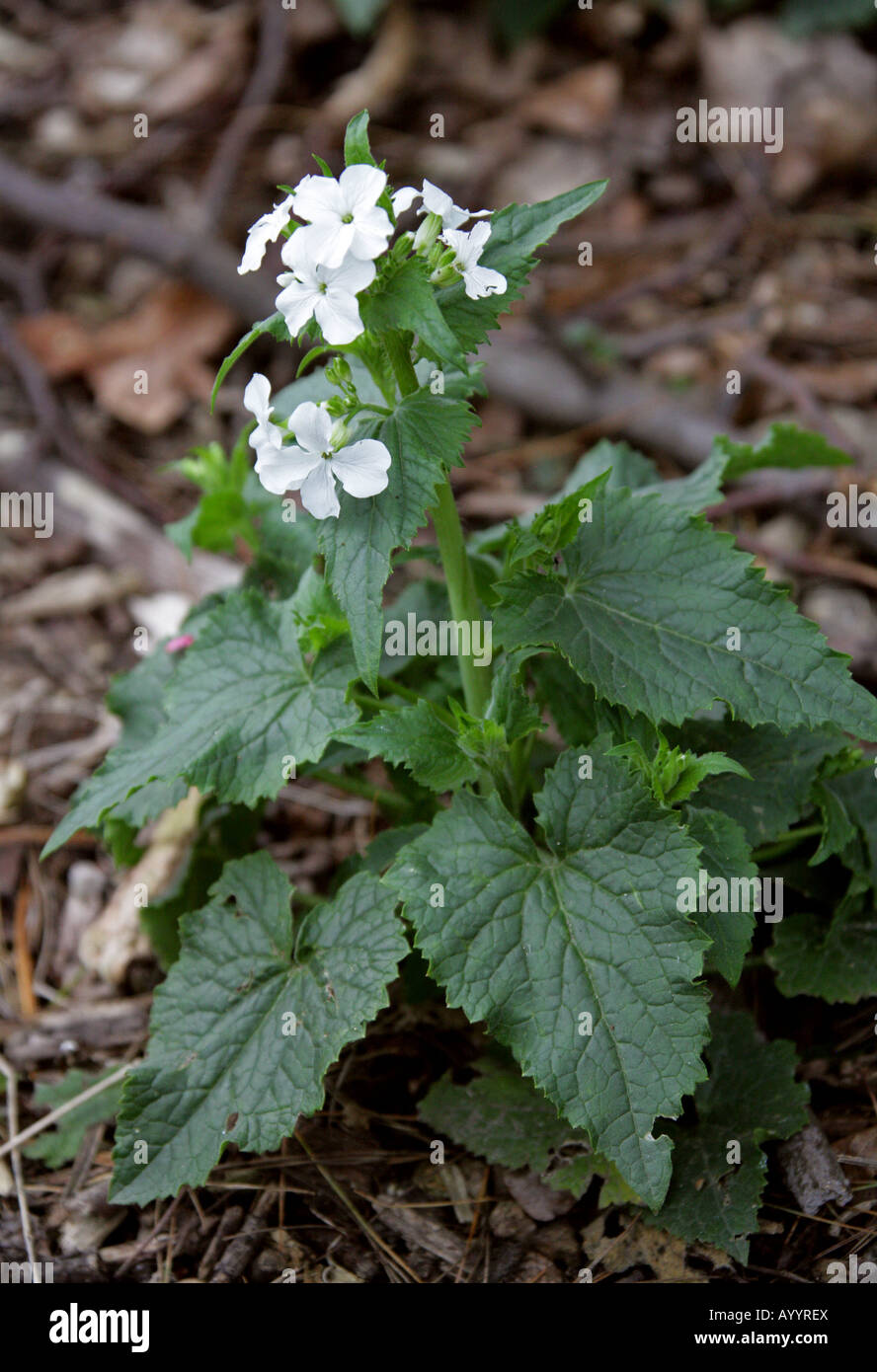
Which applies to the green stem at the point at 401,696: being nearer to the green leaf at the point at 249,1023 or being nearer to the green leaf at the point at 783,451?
the green leaf at the point at 249,1023

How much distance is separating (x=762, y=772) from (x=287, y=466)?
1200 mm

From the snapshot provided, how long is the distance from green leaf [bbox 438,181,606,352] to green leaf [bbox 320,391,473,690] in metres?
0.14

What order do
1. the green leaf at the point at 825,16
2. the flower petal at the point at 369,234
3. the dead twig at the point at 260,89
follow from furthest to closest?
the dead twig at the point at 260,89 < the green leaf at the point at 825,16 < the flower petal at the point at 369,234

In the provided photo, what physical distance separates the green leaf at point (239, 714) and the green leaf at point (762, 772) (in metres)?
Answer: 0.80

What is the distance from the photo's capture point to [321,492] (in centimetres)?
→ 191

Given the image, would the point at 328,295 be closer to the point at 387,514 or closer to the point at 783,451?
the point at 387,514

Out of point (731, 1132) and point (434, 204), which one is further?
point (731, 1132)

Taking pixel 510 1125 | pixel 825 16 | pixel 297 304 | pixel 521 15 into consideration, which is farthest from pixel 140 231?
pixel 510 1125

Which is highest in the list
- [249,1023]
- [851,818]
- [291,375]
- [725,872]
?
[291,375]

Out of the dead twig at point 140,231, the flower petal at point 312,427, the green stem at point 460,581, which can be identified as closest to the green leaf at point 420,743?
the green stem at point 460,581

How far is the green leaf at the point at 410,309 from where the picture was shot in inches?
71.1

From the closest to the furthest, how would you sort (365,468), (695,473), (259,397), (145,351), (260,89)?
(365,468)
(259,397)
(695,473)
(145,351)
(260,89)

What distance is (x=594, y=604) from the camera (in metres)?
2.23

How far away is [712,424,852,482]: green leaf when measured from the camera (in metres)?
2.63
